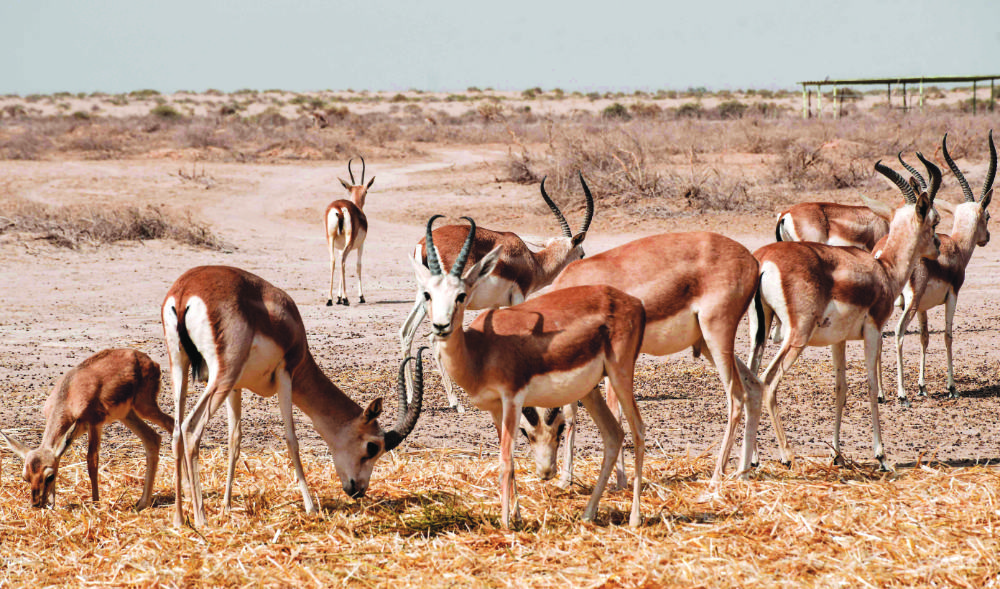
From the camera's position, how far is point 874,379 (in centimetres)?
725

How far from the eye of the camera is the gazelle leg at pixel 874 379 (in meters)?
7.16

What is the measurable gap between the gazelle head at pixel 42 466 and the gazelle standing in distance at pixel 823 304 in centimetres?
464

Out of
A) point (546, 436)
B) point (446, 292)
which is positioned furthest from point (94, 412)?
point (546, 436)

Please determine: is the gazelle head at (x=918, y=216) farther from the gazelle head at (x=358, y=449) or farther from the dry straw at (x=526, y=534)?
the gazelle head at (x=358, y=449)

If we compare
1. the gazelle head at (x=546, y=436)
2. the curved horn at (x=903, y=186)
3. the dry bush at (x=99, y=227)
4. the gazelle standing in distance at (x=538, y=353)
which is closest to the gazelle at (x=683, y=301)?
the gazelle head at (x=546, y=436)

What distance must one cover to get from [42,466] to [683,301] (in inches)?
→ 161

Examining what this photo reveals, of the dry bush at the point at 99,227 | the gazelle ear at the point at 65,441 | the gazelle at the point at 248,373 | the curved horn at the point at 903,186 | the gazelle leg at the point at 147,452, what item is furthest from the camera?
the dry bush at the point at 99,227

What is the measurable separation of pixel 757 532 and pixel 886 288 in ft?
8.44

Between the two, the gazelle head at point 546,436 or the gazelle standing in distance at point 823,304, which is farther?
the gazelle standing in distance at point 823,304

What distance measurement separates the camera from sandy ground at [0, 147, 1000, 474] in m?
8.34

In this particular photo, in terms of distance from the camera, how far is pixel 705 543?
559cm

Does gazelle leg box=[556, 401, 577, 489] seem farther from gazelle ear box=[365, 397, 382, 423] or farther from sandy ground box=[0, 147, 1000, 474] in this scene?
gazelle ear box=[365, 397, 382, 423]

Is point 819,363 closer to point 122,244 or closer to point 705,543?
point 705,543

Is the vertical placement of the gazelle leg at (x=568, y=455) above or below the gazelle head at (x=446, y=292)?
below
